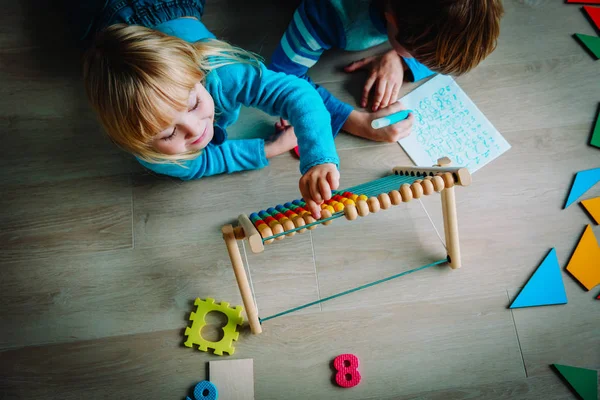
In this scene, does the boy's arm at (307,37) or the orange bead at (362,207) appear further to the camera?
the boy's arm at (307,37)

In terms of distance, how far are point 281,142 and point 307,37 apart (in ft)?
0.73

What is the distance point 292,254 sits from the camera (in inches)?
41.5

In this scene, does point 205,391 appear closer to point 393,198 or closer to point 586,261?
point 393,198

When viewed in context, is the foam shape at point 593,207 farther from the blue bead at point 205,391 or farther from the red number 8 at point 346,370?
the blue bead at point 205,391

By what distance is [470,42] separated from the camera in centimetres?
80

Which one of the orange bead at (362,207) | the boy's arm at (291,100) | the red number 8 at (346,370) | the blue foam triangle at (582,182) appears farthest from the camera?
the blue foam triangle at (582,182)

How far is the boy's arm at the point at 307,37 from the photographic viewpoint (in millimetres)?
1007

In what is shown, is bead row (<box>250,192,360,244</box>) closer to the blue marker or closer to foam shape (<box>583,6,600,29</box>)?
the blue marker

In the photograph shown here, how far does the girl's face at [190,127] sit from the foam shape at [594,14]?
920 mm

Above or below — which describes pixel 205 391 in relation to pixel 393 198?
below

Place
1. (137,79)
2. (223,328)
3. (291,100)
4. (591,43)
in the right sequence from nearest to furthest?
(137,79) → (291,100) → (223,328) → (591,43)

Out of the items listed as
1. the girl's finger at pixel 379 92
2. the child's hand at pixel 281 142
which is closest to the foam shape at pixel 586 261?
A: the girl's finger at pixel 379 92

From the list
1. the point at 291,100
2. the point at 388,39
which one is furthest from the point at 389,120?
the point at 291,100

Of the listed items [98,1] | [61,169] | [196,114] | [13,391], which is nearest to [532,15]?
[196,114]
